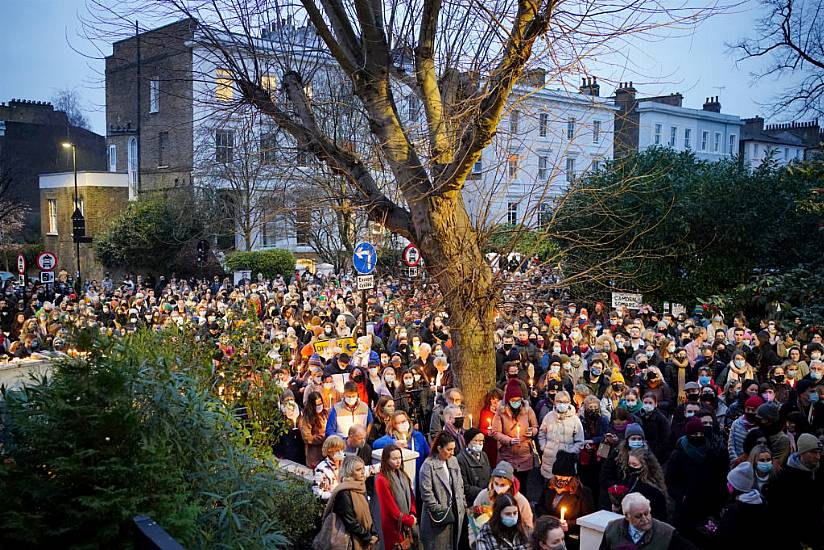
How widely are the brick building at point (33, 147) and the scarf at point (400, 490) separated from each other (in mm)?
51471

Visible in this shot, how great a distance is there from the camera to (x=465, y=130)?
7.57 m

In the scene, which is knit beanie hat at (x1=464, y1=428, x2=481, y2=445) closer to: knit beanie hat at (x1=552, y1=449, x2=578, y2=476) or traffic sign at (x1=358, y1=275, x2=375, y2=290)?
knit beanie hat at (x1=552, y1=449, x2=578, y2=476)

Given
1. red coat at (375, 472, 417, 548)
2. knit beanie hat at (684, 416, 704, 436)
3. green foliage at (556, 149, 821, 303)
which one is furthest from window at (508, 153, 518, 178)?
green foliage at (556, 149, 821, 303)

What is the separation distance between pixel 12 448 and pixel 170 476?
2.61ft

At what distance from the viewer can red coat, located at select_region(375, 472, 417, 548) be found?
23.2ft

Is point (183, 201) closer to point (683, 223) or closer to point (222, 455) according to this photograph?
point (683, 223)

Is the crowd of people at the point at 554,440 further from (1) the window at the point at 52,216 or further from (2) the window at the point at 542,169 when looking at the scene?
(1) the window at the point at 52,216

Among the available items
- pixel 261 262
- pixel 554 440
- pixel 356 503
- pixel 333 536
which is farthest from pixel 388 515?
pixel 261 262

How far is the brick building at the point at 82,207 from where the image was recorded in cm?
4531

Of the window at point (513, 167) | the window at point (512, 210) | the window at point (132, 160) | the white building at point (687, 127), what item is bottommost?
the window at point (512, 210)

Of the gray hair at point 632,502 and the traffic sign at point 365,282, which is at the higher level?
the traffic sign at point 365,282

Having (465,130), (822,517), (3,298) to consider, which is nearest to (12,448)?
(465,130)

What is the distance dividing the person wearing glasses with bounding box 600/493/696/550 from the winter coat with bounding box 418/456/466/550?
192 cm

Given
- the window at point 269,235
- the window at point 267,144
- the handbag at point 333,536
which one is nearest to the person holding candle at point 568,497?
the handbag at point 333,536
